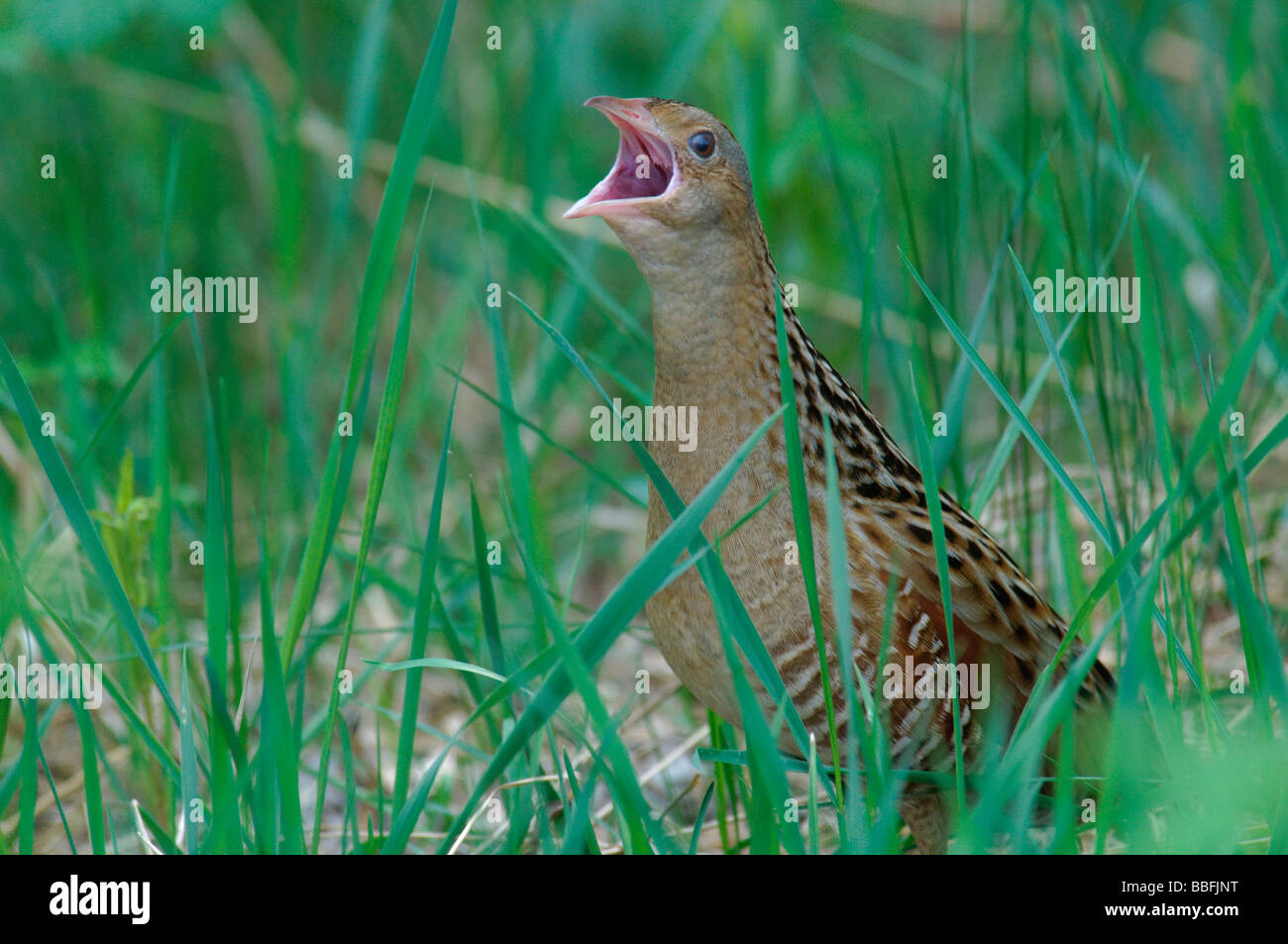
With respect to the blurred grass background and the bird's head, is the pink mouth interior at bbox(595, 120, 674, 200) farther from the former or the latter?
the blurred grass background

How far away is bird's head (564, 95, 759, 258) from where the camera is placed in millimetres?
2172

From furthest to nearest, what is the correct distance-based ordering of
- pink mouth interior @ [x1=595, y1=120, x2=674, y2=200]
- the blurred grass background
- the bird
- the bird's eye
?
1. pink mouth interior @ [x1=595, y1=120, x2=674, y2=200]
2. the bird's eye
3. the bird
4. the blurred grass background

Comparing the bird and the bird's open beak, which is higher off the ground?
the bird's open beak

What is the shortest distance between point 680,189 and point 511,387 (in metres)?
0.42

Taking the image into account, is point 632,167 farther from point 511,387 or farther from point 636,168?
point 511,387

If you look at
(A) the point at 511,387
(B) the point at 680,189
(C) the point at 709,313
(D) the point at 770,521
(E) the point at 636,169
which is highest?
(E) the point at 636,169

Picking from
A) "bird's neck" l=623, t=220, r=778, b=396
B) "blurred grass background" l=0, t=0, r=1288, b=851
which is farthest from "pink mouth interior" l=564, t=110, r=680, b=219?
"blurred grass background" l=0, t=0, r=1288, b=851

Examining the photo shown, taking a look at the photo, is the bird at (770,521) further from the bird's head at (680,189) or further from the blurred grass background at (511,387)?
the blurred grass background at (511,387)

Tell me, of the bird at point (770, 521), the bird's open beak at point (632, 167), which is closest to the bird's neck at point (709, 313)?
the bird at point (770, 521)

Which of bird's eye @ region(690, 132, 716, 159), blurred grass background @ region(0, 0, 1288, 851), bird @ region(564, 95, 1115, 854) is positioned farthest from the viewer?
bird's eye @ region(690, 132, 716, 159)

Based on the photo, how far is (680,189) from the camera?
7.14ft

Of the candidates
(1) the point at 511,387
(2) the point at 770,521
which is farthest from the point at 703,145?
(2) the point at 770,521
